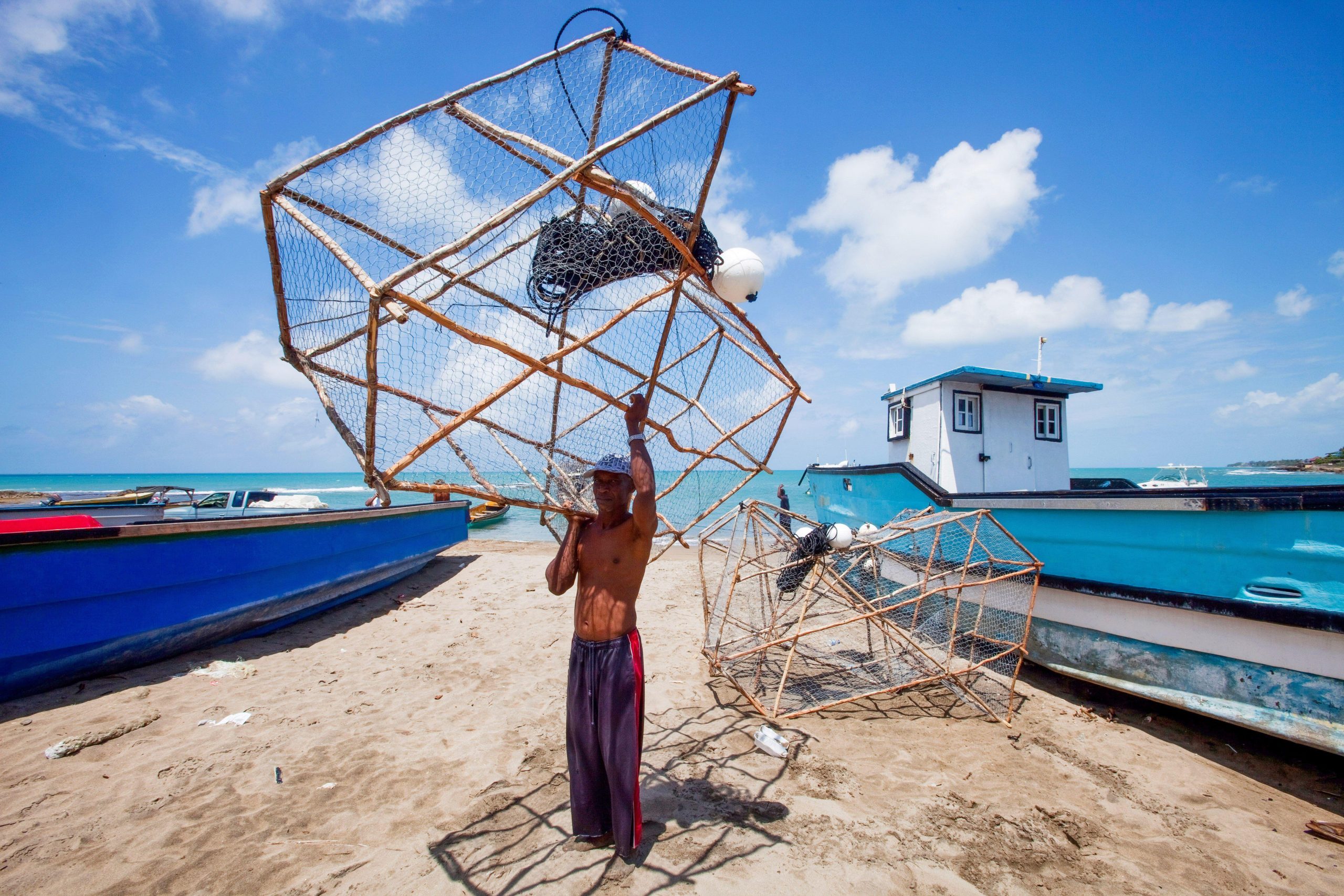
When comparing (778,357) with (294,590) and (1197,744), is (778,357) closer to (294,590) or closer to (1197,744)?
(1197,744)

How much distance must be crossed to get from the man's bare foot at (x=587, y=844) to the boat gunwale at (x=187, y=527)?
11.8 ft

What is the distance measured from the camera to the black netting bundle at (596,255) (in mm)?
2768

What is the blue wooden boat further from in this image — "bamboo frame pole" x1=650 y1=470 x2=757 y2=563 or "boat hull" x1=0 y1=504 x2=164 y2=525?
"bamboo frame pole" x1=650 y1=470 x2=757 y2=563

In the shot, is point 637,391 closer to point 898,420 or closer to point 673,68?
point 673,68

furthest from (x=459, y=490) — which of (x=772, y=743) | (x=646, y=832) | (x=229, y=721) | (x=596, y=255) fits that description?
(x=229, y=721)

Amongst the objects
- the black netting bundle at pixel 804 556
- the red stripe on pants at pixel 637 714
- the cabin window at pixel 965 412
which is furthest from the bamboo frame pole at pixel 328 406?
the cabin window at pixel 965 412

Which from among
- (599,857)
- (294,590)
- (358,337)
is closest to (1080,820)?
(599,857)

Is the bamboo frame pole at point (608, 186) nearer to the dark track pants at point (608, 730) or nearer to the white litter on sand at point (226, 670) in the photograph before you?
A: the dark track pants at point (608, 730)

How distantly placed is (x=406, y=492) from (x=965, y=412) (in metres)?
8.34

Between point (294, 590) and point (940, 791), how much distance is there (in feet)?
22.8

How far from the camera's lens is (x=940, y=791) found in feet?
11.7

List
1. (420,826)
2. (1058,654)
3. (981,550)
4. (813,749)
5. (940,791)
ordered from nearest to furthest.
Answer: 1. (420,826)
2. (940,791)
3. (813,749)
4. (1058,654)
5. (981,550)

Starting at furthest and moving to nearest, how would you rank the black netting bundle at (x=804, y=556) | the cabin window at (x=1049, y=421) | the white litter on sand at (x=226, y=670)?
the cabin window at (x=1049, y=421), the white litter on sand at (x=226, y=670), the black netting bundle at (x=804, y=556)

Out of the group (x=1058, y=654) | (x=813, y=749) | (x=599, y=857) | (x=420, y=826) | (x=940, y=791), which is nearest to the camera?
Result: (x=599, y=857)
